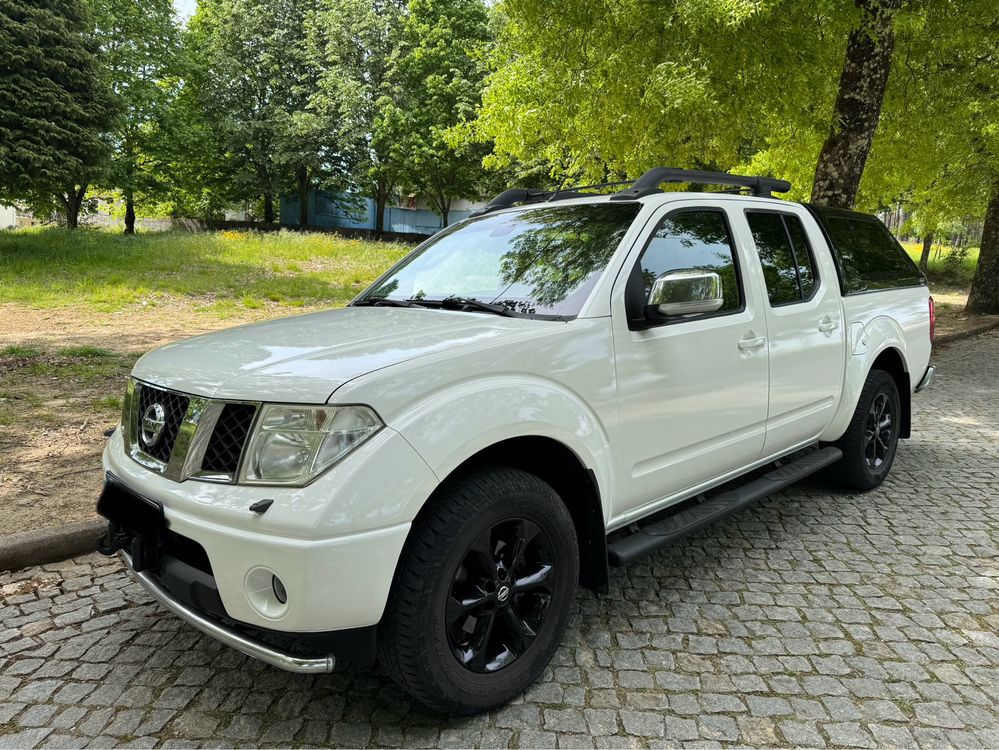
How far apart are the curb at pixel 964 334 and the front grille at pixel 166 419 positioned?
13.5 meters

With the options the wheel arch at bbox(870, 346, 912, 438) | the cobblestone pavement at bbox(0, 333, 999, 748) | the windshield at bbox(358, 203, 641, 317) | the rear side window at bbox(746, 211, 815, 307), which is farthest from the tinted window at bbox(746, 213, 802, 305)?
the cobblestone pavement at bbox(0, 333, 999, 748)

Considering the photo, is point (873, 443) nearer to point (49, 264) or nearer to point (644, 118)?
point (644, 118)

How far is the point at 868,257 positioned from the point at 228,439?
4379mm

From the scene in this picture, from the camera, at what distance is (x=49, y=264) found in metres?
15.4

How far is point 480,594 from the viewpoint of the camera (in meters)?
2.37

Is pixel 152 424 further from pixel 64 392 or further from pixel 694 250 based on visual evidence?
pixel 64 392

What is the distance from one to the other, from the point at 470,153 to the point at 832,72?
22.6 m

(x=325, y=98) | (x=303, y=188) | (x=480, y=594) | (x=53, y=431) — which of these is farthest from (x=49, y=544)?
(x=303, y=188)

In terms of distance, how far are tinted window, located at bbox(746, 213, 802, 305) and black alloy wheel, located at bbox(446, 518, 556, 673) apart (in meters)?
2.05

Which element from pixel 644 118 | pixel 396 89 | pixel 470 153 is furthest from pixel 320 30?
pixel 644 118

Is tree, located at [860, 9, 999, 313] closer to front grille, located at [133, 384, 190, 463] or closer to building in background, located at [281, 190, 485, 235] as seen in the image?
front grille, located at [133, 384, 190, 463]

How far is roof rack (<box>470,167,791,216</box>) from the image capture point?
336 centimetres

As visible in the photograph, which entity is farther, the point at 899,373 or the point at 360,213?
the point at 360,213

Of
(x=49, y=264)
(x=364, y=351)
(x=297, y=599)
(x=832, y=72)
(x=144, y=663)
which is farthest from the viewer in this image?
(x=49, y=264)
